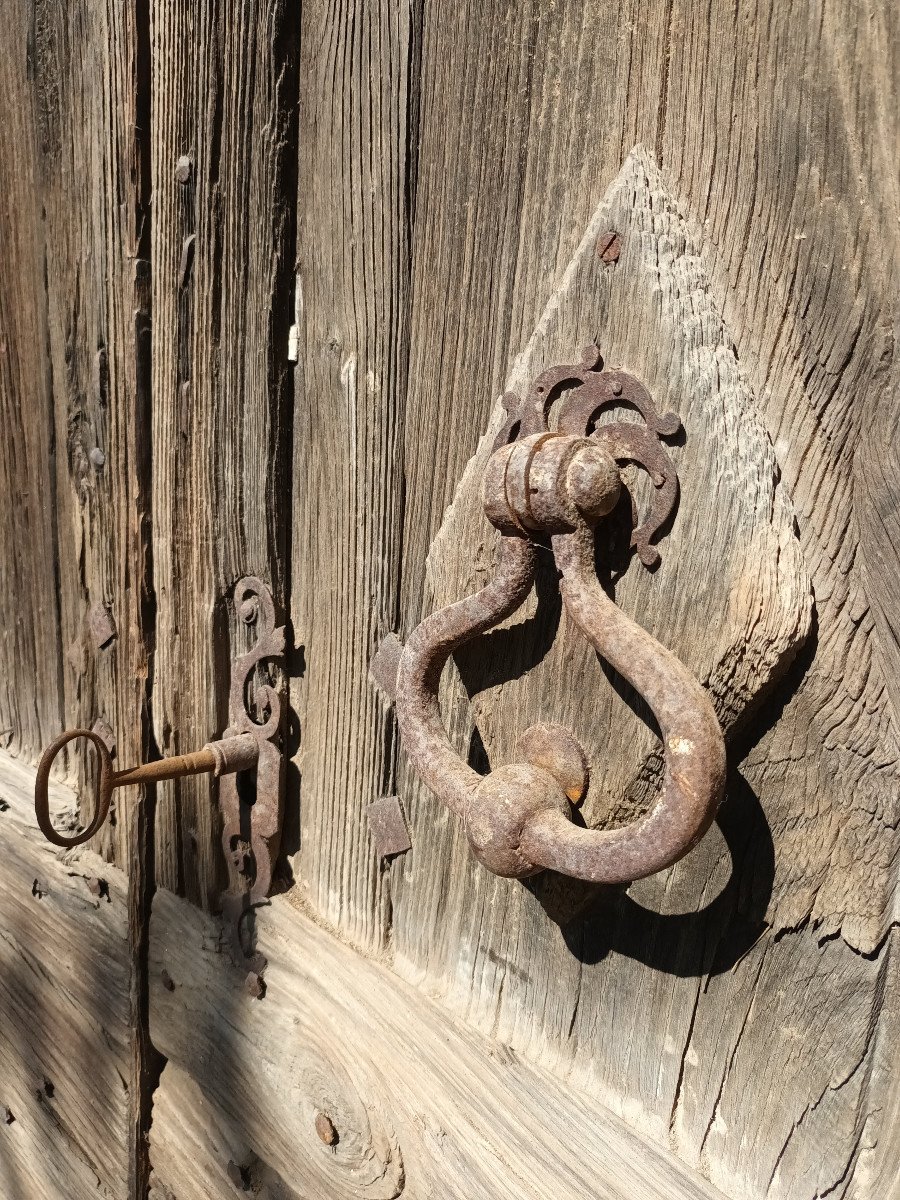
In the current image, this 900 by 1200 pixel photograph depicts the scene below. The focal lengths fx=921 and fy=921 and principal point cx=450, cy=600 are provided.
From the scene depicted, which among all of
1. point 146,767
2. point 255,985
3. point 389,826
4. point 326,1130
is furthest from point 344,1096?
point 146,767

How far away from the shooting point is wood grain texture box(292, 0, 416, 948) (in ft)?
2.66

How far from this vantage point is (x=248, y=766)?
981 mm

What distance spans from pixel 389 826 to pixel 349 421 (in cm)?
39

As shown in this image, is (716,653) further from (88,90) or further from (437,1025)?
(88,90)

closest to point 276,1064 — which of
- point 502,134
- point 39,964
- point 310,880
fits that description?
point 310,880

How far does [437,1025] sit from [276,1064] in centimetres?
23

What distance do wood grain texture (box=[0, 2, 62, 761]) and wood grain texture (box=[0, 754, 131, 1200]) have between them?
12cm

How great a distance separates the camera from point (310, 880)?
3.28ft

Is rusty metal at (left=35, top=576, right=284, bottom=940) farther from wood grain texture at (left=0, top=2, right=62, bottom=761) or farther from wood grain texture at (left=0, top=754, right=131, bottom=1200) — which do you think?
wood grain texture at (left=0, top=2, right=62, bottom=761)

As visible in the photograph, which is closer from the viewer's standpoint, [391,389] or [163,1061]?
[391,389]

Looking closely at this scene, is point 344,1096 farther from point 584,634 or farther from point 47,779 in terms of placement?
point 584,634

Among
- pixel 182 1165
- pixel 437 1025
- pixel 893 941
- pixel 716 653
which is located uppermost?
pixel 716 653

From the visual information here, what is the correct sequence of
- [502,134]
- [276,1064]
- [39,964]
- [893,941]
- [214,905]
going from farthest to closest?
1. [39,964]
2. [214,905]
3. [276,1064]
4. [502,134]
5. [893,941]

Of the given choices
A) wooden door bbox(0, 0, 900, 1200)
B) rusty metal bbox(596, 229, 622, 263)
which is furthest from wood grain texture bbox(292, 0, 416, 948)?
rusty metal bbox(596, 229, 622, 263)
